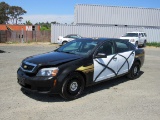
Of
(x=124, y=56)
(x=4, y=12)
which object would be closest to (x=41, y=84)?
(x=124, y=56)

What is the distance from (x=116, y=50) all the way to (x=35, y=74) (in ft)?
9.25

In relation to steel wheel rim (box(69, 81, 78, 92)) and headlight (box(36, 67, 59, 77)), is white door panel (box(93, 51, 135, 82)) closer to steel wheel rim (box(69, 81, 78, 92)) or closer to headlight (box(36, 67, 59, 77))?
steel wheel rim (box(69, 81, 78, 92))

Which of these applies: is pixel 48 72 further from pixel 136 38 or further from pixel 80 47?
pixel 136 38

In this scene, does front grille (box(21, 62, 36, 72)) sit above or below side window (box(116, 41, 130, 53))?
below

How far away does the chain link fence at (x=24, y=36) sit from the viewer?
30891 millimetres

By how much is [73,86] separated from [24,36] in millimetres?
26724

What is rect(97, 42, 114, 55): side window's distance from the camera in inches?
275

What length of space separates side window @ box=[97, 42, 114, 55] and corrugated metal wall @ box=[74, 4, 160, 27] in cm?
2856

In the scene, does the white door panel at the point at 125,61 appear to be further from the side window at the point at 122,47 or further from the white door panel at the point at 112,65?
the side window at the point at 122,47

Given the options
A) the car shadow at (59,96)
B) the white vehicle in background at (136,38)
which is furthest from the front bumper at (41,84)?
the white vehicle in background at (136,38)

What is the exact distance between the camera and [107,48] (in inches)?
285

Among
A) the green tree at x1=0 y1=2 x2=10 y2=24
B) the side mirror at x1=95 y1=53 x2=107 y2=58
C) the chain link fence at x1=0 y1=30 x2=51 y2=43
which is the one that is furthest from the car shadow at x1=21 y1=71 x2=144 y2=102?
the green tree at x1=0 y1=2 x2=10 y2=24

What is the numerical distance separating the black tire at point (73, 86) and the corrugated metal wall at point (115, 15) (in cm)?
2982

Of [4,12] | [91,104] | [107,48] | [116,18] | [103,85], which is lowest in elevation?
[91,104]
